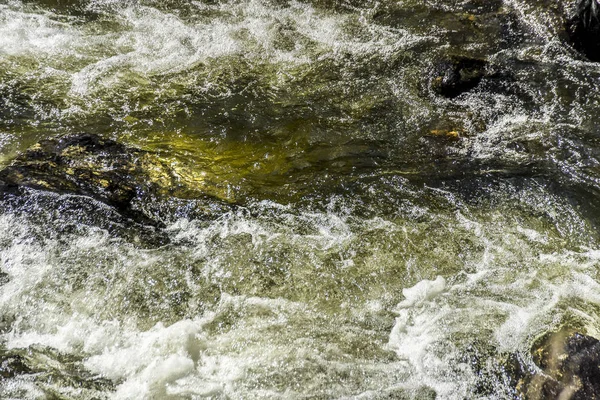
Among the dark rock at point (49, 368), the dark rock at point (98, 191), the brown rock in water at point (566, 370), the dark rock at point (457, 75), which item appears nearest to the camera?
the brown rock in water at point (566, 370)

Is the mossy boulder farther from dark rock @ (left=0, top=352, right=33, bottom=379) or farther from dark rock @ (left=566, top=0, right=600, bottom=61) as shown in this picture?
dark rock @ (left=566, top=0, right=600, bottom=61)

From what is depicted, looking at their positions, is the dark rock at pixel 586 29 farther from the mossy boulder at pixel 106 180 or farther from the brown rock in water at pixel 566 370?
the mossy boulder at pixel 106 180

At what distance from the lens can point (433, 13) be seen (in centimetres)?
711

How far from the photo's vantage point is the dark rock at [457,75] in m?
5.14

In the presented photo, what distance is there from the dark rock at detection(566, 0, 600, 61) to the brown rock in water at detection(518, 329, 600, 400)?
505cm

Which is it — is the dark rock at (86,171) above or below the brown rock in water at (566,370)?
above

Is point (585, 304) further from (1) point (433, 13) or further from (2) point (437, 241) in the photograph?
(1) point (433, 13)

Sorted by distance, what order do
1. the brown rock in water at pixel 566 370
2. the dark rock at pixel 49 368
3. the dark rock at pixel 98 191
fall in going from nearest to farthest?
1. the brown rock in water at pixel 566 370
2. the dark rock at pixel 49 368
3. the dark rock at pixel 98 191

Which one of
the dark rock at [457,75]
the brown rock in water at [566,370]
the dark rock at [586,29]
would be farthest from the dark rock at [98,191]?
the dark rock at [586,29]

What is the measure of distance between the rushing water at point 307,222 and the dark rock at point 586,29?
1.08 feet

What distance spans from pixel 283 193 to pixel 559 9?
6378mm

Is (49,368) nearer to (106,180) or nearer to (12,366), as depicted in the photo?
(12,366)

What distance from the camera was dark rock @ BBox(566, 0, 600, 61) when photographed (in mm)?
5691

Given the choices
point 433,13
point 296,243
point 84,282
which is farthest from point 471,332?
point 433,13
